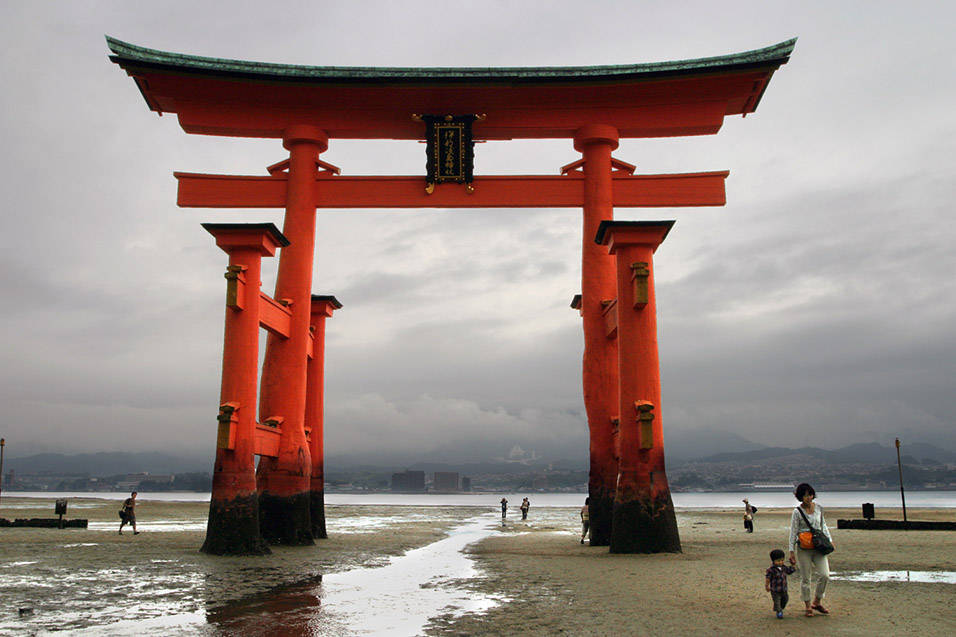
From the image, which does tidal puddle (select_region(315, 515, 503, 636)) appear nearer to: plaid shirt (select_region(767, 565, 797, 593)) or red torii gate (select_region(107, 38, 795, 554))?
plaid shirt (select_region(767, 565, 797, 593))

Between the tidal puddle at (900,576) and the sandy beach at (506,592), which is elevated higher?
the tidal puddle at (900,576)

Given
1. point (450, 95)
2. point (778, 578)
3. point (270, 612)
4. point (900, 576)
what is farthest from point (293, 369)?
point (900, 576)

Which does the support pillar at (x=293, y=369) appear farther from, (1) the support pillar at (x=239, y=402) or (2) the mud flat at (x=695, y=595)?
(2) the mud flat at (x=695, y=595)

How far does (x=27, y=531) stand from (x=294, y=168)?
1265 centimetres

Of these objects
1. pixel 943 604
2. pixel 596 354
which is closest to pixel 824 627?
pixel 943 604

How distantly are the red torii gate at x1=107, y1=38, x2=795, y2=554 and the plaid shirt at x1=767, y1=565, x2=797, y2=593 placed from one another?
7.09m

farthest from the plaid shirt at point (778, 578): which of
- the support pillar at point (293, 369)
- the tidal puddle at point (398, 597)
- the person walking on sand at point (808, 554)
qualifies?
the support pillar at point (293, 369)

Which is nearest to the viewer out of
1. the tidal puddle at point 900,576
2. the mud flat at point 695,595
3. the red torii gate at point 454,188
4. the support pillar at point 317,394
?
the mud flat at point 695,595

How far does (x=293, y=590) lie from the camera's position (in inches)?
Result: 432

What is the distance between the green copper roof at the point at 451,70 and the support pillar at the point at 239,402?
15.6ft

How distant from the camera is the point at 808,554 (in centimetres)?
822

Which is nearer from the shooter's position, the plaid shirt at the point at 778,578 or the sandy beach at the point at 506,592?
the sandy beach at the point at 506,592

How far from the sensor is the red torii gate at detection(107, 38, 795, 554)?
15938 millimetres

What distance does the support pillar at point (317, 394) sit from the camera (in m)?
21.5
